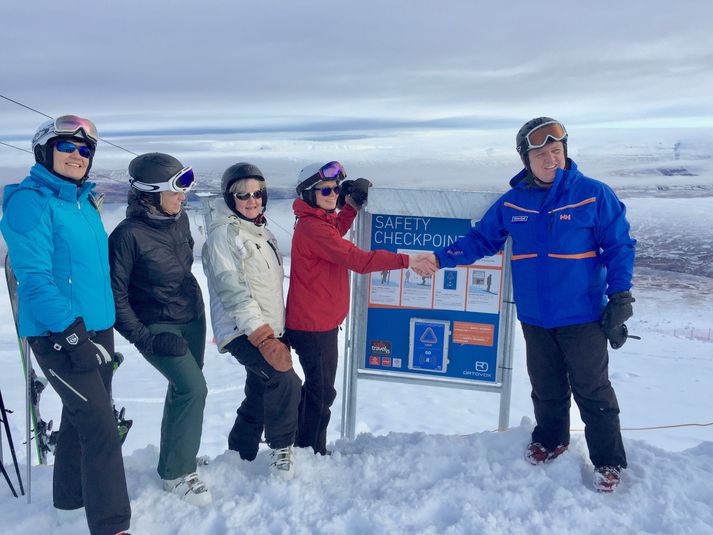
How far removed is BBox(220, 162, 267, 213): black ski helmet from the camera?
4.09 m

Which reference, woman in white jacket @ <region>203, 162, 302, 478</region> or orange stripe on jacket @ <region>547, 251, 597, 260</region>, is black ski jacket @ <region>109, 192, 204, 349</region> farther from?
orange stripe on jacket @ <region>547, 251, 597, 260</region>

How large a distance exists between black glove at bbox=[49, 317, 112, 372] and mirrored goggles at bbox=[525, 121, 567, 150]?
10.0ft

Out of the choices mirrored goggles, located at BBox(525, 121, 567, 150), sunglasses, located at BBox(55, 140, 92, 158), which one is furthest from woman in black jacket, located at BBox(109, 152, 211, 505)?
mirrored goggles, located at BBox(525, 121, 567, 150)

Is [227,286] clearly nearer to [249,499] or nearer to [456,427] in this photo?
[249,499]

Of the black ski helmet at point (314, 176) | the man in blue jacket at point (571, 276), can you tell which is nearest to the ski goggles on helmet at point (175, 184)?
the black ski helmet at point (314, 176)

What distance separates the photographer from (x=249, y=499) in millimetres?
3988

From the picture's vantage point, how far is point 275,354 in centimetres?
399

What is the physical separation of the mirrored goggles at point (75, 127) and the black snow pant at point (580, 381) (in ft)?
10.5

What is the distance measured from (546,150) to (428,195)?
3.53 feet

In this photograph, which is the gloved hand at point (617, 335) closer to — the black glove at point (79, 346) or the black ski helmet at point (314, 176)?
the black ski helmet at point (314, 176)

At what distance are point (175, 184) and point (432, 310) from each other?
7.83 feet

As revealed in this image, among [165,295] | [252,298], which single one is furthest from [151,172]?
[252,298]

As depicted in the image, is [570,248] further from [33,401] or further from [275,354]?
[33,401]

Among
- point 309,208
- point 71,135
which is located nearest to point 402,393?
point 309,208
